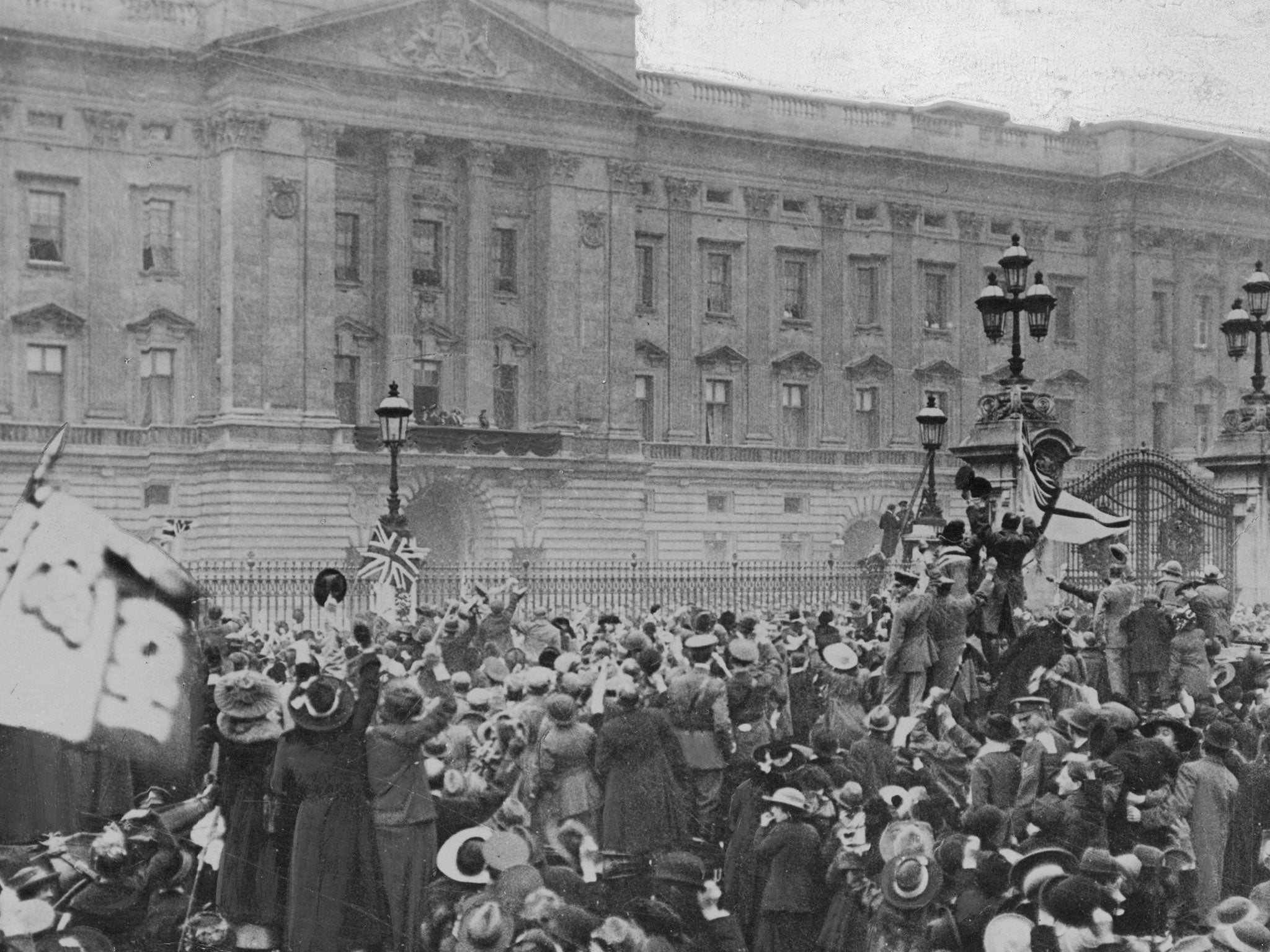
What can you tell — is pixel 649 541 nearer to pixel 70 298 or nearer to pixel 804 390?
pixel 804 390

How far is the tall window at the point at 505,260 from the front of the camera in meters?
52.8

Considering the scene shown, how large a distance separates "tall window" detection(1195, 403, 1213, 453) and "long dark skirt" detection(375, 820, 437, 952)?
5749cm

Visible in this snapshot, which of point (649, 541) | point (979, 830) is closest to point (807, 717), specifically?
point (979, 830)

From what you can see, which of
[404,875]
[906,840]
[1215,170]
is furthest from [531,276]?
[906,840]

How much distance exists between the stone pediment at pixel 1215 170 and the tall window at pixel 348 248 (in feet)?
92.1

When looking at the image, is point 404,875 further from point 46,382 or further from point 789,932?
point 46,382

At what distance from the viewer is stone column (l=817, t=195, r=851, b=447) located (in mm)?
59188

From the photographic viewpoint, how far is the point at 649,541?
5419 cm

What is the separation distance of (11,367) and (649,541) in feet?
61.1

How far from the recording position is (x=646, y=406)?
56.0 m

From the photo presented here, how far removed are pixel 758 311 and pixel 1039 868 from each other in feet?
161

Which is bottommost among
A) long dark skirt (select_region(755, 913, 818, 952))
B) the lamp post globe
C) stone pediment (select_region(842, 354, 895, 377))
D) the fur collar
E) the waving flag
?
long dark skirt (select_region(755, 913, 818, 952))

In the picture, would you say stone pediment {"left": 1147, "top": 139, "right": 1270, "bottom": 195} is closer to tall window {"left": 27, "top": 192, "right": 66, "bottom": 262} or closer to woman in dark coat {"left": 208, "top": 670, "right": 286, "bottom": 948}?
tall window {"left": 27, "top": 192, "right": 66, "bottom": 262}

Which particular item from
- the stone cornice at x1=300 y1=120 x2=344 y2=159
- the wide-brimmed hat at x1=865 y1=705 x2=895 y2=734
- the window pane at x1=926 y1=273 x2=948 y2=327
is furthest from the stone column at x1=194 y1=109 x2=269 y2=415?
the wide-brimmed hat at x1=865 y1=705 x2=895 y2=734
